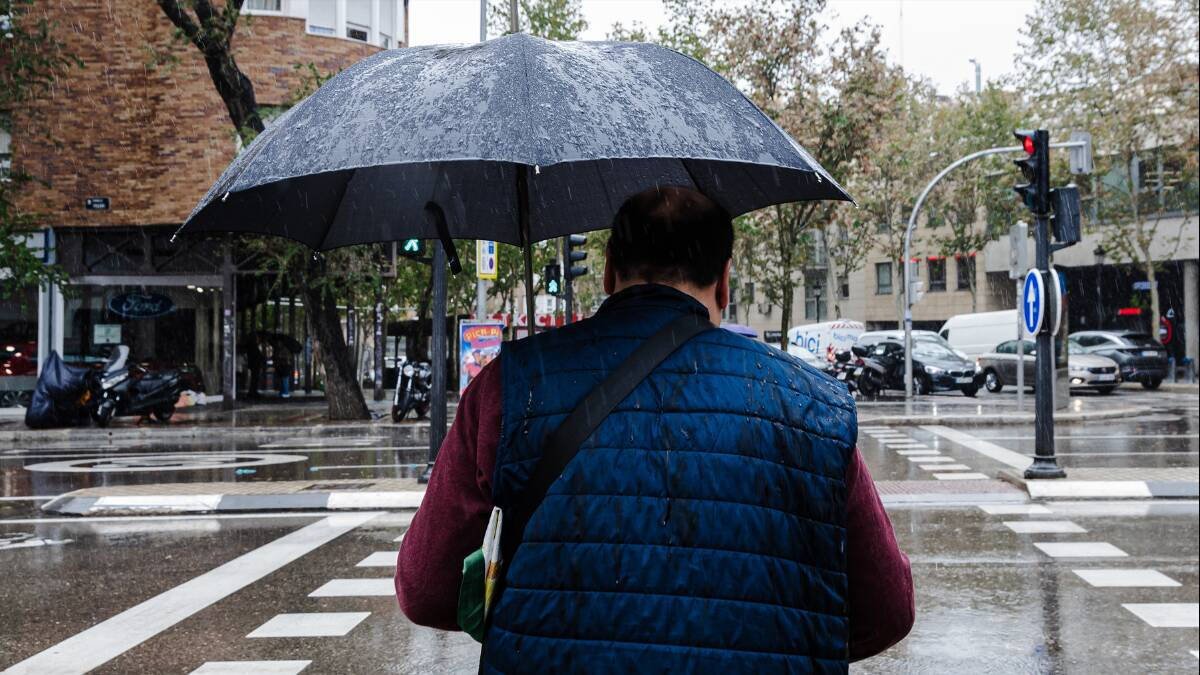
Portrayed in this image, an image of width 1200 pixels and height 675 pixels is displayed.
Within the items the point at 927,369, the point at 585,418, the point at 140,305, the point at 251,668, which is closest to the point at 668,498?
the point at 585,418

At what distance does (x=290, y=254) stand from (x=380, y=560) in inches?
526

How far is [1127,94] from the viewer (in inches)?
1321

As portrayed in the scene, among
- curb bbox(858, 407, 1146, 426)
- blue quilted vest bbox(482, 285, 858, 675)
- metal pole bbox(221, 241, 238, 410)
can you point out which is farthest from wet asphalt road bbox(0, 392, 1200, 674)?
metal pole bbox(221, 241, 238, 410)

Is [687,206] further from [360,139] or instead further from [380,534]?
[380,534]

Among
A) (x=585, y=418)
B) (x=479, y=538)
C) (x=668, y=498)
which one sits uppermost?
(x=585, y=418)

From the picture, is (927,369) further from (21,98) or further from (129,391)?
(21,98)

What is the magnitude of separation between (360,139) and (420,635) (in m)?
4.21

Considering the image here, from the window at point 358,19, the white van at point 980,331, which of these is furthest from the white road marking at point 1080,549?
the white van at point 980,331

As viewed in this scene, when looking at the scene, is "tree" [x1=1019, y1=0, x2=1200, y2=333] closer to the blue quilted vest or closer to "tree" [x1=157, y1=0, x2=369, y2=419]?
"tree" [x1=157, y1=0, x2=369, y2=419]

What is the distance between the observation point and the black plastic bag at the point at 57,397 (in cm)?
2042

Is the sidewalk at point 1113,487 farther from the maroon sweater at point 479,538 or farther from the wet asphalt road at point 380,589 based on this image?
the maroon sweater at point 479,538

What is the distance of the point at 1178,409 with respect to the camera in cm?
2416

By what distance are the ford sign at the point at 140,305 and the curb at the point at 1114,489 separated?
68.5 feet

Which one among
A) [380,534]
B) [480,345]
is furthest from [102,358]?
[380,534]
